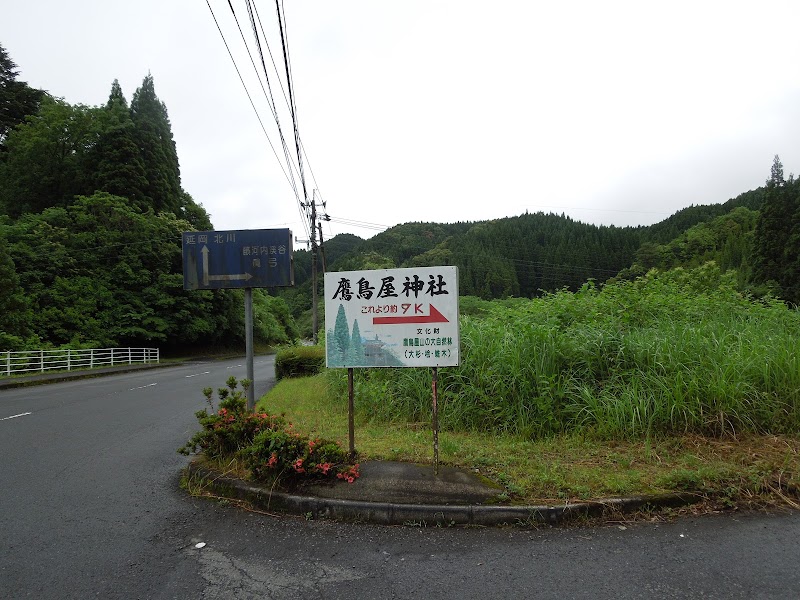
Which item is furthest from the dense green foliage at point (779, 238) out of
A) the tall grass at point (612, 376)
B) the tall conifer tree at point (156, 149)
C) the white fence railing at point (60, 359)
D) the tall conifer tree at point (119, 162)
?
the tall conifer tree at point (119, 162)

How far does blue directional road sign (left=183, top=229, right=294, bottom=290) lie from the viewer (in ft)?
19.4

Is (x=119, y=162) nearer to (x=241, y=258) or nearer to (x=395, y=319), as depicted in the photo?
(x=241, y=258)

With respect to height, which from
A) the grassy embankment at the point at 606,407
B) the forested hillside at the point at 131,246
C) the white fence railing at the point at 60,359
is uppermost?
the forested hillside at the point at 131,246

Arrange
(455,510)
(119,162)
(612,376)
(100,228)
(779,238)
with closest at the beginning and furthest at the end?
(455,510)
(612,376)
(100,228)
(119,162)
(779,238)

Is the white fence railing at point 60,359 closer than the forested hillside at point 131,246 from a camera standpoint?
Yes

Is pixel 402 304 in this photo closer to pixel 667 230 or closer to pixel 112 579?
pixel 112 579

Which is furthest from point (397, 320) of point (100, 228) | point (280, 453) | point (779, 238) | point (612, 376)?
point (779, 238)

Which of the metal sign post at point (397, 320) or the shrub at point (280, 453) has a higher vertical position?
the metal sign post at point (397, 320)

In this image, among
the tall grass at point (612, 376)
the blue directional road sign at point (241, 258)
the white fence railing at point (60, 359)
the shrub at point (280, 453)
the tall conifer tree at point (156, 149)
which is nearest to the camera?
the shrub at point (280, 453)

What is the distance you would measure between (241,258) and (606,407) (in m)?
4.62

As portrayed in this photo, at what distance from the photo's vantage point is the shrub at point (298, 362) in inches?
556

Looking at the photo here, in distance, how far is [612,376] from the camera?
5668mm

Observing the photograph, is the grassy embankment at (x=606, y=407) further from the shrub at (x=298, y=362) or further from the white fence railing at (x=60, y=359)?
the white fence railing at (x=60, y=359)

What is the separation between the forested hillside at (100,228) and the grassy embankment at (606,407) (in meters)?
21.8
